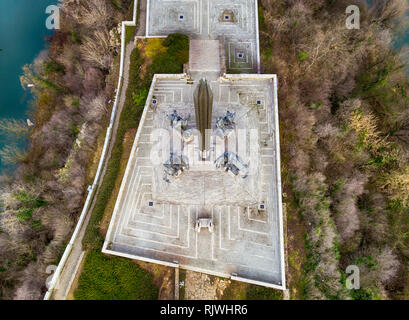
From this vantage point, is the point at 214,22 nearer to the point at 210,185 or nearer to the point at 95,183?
the point at 210,185

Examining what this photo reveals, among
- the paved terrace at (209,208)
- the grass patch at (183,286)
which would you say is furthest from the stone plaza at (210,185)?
the grass patch at (183,286)

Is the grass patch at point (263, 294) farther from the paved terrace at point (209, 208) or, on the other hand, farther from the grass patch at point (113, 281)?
the grass patch at point (113, 281)

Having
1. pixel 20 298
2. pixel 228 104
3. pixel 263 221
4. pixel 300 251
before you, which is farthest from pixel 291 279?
pixel 20 298

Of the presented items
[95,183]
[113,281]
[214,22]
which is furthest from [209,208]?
[214,22]

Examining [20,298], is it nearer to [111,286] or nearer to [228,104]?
[111,286]
